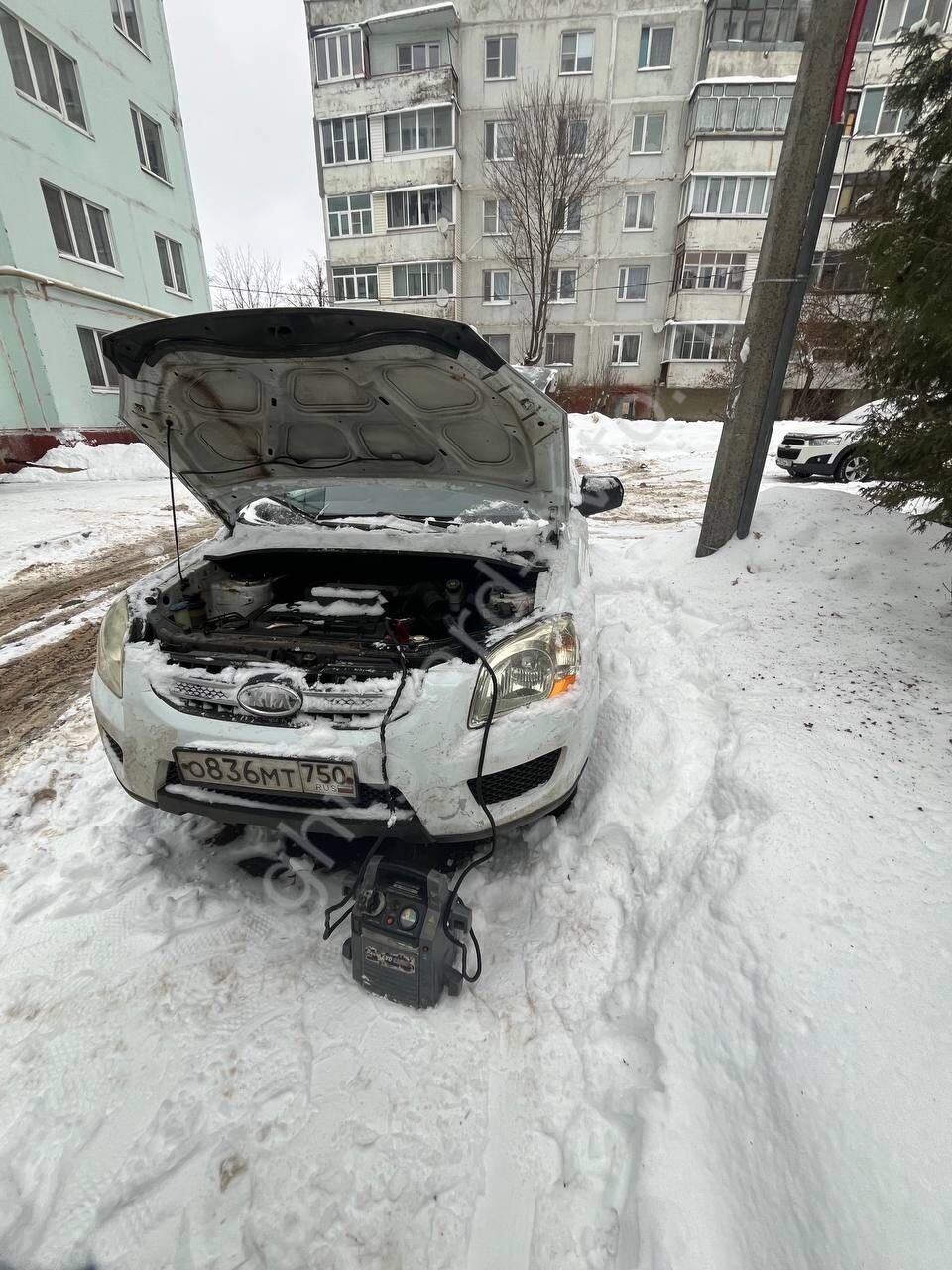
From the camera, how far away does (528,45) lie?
19859mm

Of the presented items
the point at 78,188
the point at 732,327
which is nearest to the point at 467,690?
the point at 78,188

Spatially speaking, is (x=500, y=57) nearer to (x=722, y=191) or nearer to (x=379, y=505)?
(x=722, y=191)

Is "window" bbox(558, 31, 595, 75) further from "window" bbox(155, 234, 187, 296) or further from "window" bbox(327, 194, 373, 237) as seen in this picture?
"window" bbox(155, 234, 187, 296)

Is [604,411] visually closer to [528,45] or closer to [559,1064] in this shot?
[528,45]

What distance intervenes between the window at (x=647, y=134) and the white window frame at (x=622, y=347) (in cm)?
598

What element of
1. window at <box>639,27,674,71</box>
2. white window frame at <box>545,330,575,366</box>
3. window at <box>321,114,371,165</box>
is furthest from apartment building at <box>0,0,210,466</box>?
window at <box>639,27,674,71</box>

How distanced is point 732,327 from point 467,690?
2372 centimetres

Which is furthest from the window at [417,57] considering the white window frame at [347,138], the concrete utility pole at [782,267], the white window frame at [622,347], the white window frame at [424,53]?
the concrete utility pole at [782,267]

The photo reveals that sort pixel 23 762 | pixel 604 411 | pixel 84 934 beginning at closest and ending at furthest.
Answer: pixel 84 934 → pixel 23 762 → pixel 604 411

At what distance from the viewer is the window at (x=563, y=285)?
2117 centimetres

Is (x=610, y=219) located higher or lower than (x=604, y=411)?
higher

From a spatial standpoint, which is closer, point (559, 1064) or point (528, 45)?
point (559, 1064)

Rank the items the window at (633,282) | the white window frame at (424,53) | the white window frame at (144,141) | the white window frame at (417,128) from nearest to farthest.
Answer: the white window frame at (144,141)
the white window frame at (417,128)
the white window frame at (424,53)
the window at (633,282)

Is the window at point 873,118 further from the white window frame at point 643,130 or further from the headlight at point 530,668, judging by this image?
the headlight at point 530,668
